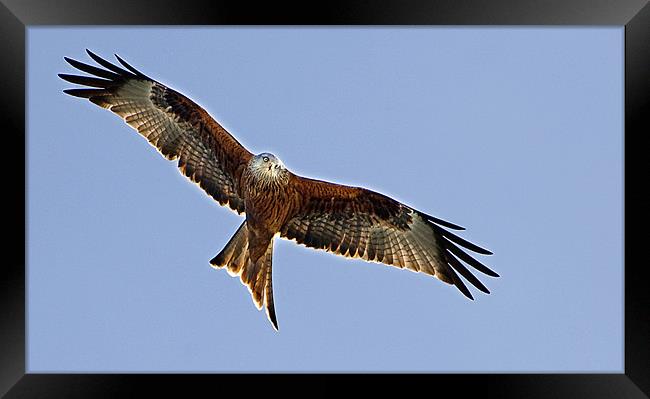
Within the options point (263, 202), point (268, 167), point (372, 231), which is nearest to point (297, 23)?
point (268, 167)

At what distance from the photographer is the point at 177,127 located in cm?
670

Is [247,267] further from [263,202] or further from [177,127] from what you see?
[177,127]

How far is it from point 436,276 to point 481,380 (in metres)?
1.52

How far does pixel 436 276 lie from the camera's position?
257 inches

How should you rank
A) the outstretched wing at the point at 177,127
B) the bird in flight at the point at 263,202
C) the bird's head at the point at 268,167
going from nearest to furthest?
1. the bird's head at the point at 268,167
2. the bird in flight at the point at 263,202
3. the outstretched wing at the point at 177,127

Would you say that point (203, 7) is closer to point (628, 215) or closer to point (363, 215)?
point (363, 215)

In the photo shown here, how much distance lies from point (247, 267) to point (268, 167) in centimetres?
97

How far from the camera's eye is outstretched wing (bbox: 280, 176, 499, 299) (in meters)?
6.46

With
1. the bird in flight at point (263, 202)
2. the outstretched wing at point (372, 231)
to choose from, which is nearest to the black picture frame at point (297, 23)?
the bird in flight at point (263, 202)

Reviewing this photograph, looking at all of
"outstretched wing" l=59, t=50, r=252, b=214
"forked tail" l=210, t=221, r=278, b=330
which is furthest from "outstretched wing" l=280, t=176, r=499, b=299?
"outstretched wing" l=59, t=50, r=252, b=214

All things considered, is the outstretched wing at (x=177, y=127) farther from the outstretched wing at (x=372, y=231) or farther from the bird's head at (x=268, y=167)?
the outstretched wing at (x=372, y=231)

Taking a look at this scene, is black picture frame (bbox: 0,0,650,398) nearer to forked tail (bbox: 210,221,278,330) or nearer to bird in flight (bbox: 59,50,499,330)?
bird in flight (bbox: 59,50,499,330)

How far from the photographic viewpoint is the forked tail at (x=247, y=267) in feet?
21.4

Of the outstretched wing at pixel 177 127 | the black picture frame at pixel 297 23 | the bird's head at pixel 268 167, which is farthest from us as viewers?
the outstretched wing at pixel 177 127
